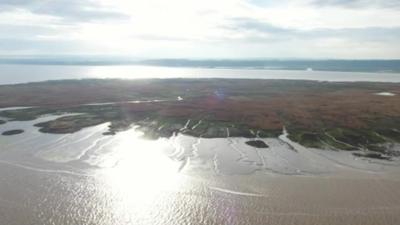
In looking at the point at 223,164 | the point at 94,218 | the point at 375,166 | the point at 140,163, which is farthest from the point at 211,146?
the point at 94,218

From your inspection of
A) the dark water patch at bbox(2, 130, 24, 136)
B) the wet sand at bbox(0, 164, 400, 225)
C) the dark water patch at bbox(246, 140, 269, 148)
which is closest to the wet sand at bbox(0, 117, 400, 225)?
the wet sand at bbox(0, 164, 400, 225)

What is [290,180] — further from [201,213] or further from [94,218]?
[94,218]

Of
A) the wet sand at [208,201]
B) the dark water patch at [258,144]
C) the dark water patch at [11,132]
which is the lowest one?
the wet sand at [208,201]

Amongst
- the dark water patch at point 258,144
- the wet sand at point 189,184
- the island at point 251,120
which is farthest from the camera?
the island at point 251,120

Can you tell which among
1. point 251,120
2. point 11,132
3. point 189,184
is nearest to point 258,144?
point 251,120

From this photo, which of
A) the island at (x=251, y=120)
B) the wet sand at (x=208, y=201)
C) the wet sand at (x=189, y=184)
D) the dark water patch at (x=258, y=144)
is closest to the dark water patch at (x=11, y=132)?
the island at (x=251, y=120)

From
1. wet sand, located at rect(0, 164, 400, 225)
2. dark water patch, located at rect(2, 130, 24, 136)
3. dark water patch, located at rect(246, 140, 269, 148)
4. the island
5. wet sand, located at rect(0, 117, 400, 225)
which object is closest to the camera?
wet sand, located at rect(0, 164, 400, 225)

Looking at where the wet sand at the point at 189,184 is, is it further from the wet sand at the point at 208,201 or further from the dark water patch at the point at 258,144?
the dark water patch at the point at 258,144

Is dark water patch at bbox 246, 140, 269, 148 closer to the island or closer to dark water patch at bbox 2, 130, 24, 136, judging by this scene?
the island

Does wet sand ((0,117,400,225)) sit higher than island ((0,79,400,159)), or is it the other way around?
island ((0,79,400,159))

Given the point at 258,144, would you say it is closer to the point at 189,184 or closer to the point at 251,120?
the point at 251,120

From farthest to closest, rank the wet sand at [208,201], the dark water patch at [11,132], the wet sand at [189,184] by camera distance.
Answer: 1. the dark water patch at [11,132]
2. the wet sand at [189,184]
3. the wet sand at [208,201]
